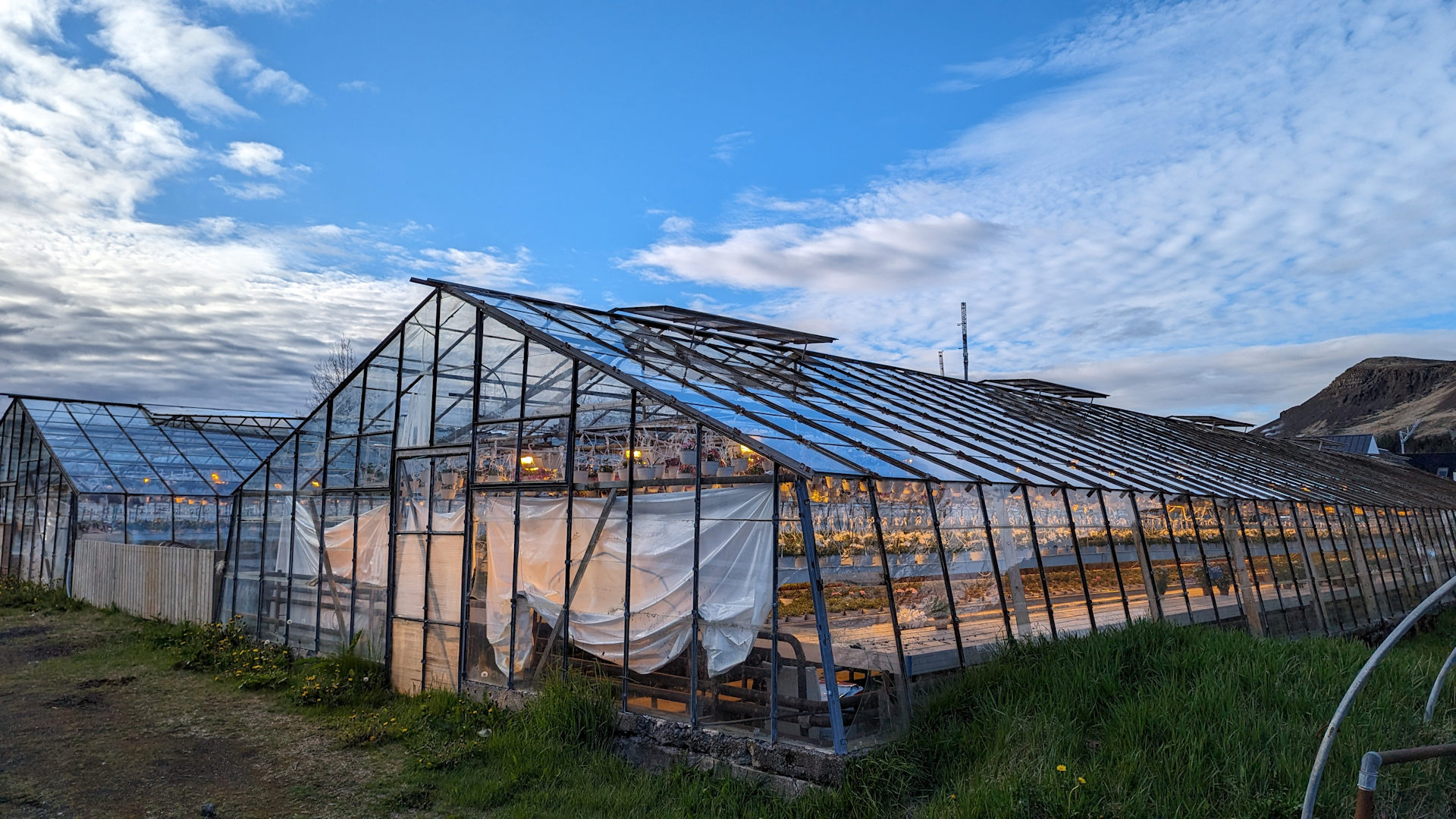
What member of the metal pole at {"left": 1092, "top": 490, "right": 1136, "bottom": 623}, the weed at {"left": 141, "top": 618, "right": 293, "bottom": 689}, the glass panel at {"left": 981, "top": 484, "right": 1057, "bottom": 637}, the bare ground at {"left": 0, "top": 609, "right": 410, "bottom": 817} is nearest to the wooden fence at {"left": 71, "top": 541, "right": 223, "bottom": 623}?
the weed at {"left": 141, "top": 618, "right": 293, "bottom": 689}

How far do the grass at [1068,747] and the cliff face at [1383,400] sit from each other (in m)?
124

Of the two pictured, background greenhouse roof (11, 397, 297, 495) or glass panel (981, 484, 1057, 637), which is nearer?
glass panel (981, 484, 1057, 637)

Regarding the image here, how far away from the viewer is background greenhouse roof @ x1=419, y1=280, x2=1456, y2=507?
1073cm

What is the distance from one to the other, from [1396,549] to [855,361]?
1396cm

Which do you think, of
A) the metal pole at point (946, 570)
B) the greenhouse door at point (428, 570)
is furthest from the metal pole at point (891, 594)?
the greenhouse door at point (428, 570)

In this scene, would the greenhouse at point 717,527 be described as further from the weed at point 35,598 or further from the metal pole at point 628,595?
the weed at point 35,598

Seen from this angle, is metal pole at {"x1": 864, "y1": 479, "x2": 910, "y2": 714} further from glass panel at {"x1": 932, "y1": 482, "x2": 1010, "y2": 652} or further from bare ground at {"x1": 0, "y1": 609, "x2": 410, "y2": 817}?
bare ground at {"x1": 0, "y1": 609, "x2": 410, "y2": 817}

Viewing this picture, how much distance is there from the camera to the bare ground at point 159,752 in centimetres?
930

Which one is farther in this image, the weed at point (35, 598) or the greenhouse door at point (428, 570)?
the weed at point (35, 598)

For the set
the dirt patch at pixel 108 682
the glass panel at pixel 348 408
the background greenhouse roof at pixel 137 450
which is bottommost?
the dirt patch at pixel 108 682

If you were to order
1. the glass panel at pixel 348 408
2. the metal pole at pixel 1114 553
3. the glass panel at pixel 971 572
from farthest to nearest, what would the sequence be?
the glass panel at pixel 348 408
the metal pole at pixel 1114 553
the glass panel at pixel 971 572

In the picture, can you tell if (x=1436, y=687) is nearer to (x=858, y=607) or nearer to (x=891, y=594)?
(x=891, y=594)

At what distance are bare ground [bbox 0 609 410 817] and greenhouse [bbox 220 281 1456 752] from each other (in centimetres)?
195

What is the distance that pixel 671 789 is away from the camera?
350 inches
